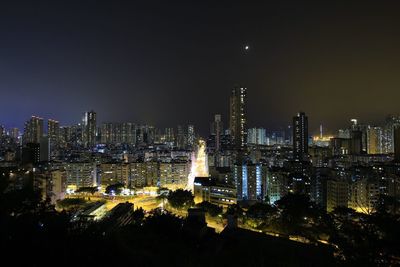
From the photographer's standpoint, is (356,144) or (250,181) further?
(356,144)

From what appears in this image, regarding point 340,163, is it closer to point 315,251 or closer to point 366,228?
point 315,251

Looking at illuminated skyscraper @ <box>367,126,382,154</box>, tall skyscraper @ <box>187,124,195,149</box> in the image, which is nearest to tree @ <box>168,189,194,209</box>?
illuminated skyscraper @ <box>367,126,382,154</box>

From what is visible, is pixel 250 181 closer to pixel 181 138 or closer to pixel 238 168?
pixel 238 168

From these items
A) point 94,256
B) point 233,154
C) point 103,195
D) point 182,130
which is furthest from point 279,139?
point 94,256

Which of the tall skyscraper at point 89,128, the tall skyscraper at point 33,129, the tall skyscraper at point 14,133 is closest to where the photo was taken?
the tall skyscraper at point 33,129

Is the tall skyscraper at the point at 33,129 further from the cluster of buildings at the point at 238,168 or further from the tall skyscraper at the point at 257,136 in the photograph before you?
the tall skyscraper at the point at 257,136

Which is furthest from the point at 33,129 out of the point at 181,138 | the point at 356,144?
the point at 356,144

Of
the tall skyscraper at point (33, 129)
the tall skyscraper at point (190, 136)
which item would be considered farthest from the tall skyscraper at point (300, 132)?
the tall skyscraper at point (33, 129)
